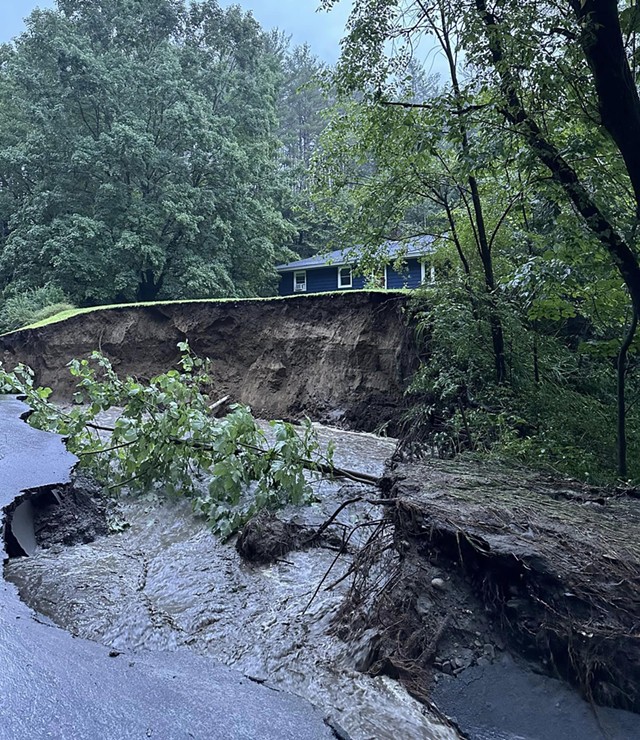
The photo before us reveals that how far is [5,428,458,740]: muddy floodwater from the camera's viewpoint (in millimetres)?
2188

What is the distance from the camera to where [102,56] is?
20984 millimetres

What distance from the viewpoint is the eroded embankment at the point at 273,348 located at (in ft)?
31.9

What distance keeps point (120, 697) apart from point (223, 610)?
1478 mm

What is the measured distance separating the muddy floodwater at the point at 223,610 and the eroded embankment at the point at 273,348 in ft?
15.4

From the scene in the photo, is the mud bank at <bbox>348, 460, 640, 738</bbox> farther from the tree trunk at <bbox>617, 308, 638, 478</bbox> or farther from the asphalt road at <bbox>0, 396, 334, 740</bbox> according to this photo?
the tree trunk at <bbox>617, 308, 638, 478</bbox>

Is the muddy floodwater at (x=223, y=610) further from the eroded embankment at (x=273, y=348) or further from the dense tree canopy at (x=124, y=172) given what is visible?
the dense tree canopy at (x=124, y=172)

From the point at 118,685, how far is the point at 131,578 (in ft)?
5.71

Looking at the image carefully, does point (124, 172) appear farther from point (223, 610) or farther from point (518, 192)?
point (223, 610)

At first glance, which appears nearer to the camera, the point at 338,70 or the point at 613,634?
the point at 613,634

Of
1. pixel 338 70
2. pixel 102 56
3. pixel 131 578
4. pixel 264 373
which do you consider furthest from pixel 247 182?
pixel 131 578

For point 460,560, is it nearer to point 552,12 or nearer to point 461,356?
point 552,12

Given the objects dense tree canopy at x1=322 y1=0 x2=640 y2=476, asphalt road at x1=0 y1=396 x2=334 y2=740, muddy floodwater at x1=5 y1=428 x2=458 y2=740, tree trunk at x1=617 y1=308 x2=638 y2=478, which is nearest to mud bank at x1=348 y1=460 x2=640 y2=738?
muddy floodwater at x1=5 y1=428 x2=458 y2=740

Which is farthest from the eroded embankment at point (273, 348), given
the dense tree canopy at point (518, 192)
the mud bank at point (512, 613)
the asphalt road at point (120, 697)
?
the asphalt road at point (120, 697)

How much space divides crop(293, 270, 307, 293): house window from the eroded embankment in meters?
13.2
